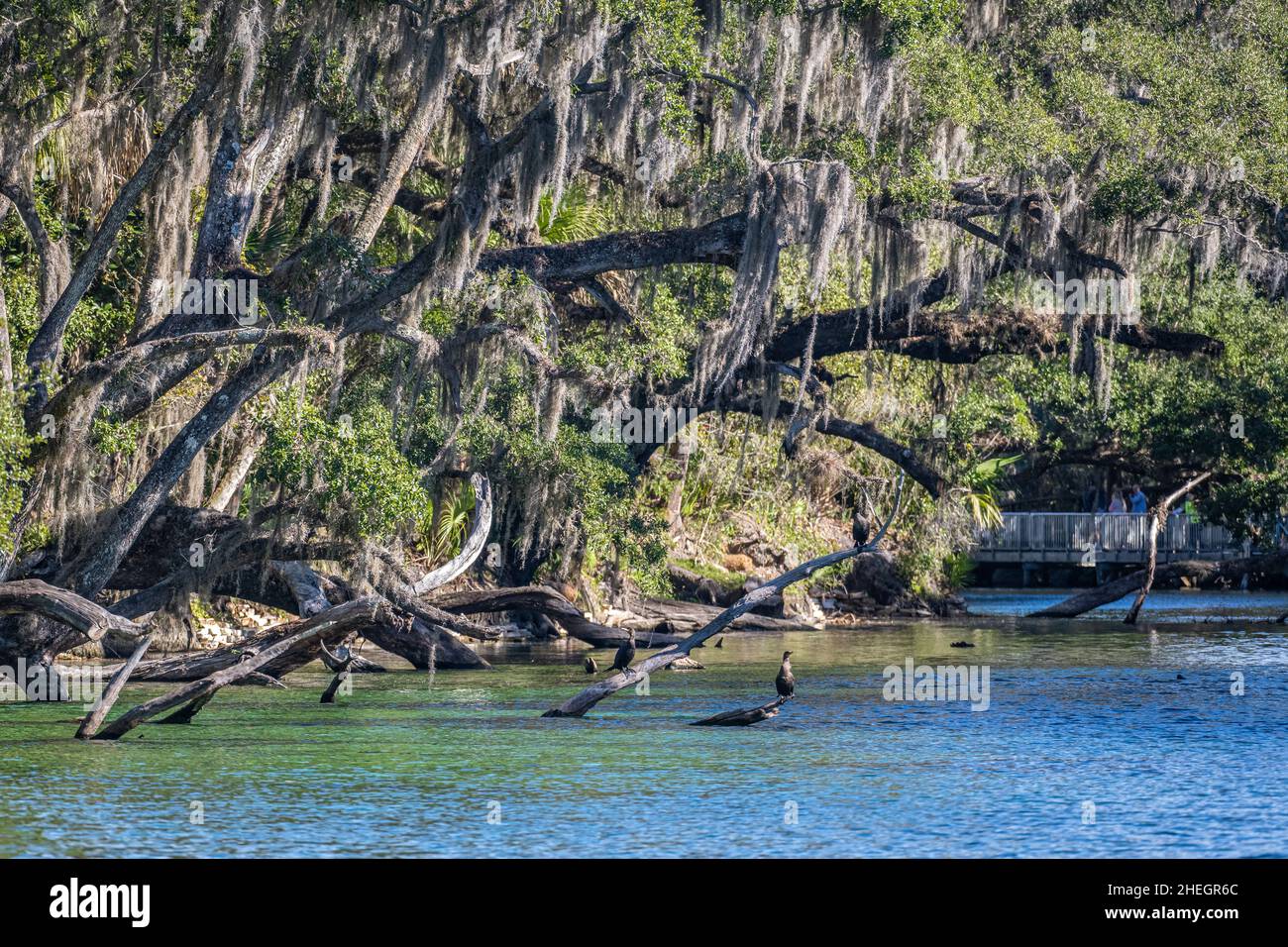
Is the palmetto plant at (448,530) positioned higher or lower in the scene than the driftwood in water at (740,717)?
higher

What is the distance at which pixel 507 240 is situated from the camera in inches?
1057

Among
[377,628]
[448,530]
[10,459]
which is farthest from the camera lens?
[448,530]

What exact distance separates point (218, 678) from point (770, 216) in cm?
1045

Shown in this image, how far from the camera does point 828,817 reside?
44.9ft

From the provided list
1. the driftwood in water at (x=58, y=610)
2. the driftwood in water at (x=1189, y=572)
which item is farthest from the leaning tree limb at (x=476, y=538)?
the driftwood in water at (x=1189, y=572)

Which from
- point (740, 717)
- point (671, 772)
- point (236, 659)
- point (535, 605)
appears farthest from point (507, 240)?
point (671, 772)

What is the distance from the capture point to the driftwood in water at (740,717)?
18219 millimetres

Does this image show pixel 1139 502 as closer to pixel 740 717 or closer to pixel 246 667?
pixel 740 717

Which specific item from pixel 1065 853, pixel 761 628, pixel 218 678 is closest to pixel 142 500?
pixel 218 678

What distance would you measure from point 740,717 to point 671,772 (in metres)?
3.06

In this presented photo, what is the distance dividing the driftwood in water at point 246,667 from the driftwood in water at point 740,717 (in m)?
3.82

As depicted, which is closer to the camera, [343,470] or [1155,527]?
[343,470]

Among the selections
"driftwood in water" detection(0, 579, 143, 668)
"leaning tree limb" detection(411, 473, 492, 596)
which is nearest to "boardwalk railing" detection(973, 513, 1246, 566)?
"leaning tree limb" detection(411, 473, 492, 596)

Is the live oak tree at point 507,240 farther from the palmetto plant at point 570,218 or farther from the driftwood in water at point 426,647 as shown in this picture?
the driftwood in water at point 426,647
